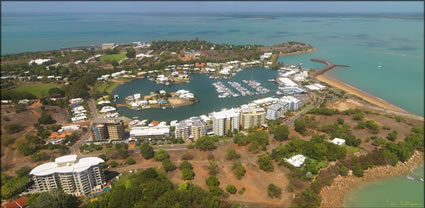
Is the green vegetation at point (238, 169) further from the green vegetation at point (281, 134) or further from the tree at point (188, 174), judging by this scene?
the green vegetation at point (281, 134)

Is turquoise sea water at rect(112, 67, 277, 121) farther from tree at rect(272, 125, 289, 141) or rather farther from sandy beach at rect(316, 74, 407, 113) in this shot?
tree at rect(272, 125, 289, 141)

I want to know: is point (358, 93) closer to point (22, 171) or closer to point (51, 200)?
point (51, 200)

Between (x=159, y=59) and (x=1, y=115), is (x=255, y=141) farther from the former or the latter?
(x=159, y=59)

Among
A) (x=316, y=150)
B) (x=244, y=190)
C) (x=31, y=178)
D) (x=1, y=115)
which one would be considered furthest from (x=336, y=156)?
(x=31, y=178)

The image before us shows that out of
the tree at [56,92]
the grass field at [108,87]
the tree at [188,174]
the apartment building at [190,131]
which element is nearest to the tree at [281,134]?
the apartment building at [190,131]

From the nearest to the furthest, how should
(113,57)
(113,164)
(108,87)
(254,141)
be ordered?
1. (113,164)
2. (254,141)
3. (108,87)
4. (113,57)

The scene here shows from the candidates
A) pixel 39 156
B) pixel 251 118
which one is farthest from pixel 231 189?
pixel 39 156
